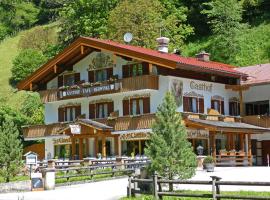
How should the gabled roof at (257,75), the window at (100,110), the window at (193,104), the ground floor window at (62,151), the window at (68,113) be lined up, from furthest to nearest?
the ground floor window at (62,151) < the window at (68,113) < the window at (100,110) < the gabled roof at (257,75) < the window at (193,104)

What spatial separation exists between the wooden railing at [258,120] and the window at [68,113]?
11.9 meters

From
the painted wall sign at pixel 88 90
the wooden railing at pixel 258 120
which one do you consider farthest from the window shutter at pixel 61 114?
the wooden railing at pixel 258 120

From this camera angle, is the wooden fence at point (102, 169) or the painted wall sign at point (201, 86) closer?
the wooden fence at point (102, 169)

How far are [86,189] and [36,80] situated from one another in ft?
66.6

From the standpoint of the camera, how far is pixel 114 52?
38.8 m

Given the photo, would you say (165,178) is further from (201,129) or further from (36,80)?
(36,80)

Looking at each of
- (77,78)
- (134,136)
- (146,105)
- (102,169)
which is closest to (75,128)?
(134,136)

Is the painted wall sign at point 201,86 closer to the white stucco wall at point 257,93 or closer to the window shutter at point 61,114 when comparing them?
the white stucco wall at point 257,93

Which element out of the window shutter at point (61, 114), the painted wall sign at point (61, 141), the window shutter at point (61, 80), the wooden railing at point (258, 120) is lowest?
the painted wall sign at point (61, 141)

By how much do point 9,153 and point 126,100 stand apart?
1106 cm

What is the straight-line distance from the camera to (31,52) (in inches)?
3177

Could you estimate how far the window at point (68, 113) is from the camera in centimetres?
4278

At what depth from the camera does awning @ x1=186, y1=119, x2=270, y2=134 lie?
35.2 meters

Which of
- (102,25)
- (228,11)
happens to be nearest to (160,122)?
(228,11)
